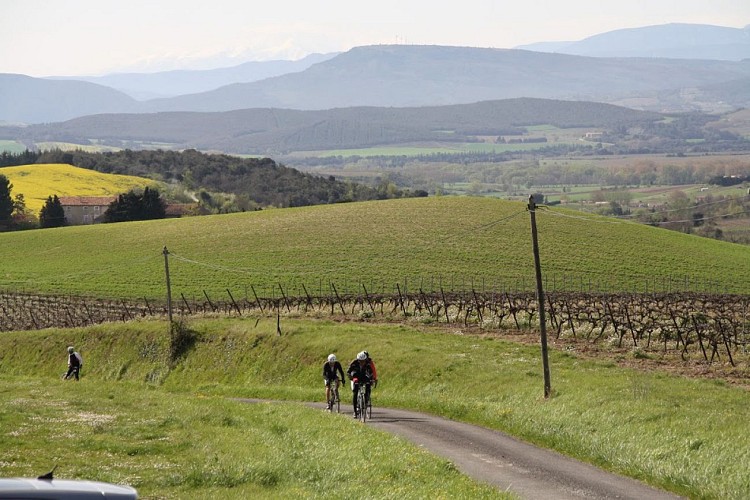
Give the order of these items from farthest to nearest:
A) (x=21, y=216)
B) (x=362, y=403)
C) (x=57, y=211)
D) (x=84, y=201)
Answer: (x=84, y=201), (x=21, y=216), (x=57, y=211), (x=362, y=403)

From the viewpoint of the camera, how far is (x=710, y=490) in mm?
18125

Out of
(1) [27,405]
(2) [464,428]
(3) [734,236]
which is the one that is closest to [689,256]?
(3) [734,236]

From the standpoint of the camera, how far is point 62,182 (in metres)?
158

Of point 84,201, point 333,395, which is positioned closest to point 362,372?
point 333,395

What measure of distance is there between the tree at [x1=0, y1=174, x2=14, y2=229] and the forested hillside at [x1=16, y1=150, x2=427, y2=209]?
3865 centimetres

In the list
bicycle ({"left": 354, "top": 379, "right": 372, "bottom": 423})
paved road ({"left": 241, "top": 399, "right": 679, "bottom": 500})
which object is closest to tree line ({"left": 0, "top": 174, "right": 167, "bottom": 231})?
bicycle ({"left": 354, "top": 379, "right": 372, "bottom": 423})

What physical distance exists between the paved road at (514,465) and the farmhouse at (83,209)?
358 ft

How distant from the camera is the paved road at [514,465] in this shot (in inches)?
745

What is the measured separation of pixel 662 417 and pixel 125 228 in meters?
89.1

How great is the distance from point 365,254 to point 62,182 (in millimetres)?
88091

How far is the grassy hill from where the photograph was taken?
2963 inches

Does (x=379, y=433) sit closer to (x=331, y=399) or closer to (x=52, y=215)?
(x=331, y=399)

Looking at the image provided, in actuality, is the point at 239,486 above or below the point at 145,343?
above

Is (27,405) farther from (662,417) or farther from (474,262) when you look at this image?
(474,262)
